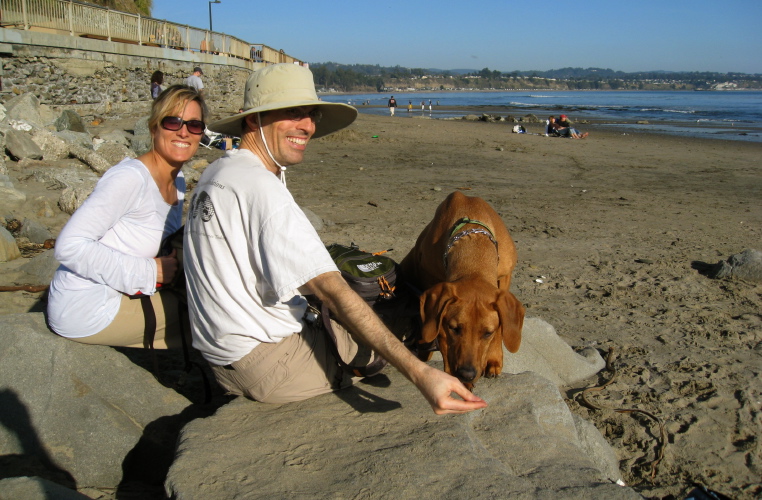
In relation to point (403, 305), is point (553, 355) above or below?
below

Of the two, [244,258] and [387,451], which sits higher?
[244,258]

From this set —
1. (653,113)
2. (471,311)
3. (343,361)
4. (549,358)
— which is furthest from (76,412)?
(653,113)

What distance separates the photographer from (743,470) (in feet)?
12.1

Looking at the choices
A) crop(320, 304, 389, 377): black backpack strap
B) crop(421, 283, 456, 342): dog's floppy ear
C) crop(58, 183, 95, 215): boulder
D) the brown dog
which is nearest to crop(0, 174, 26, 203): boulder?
crop(58, 183, 95, 215): boulder

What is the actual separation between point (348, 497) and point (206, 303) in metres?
1.17

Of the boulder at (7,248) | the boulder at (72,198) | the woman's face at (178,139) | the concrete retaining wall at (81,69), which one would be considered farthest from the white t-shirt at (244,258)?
the concrete retaining wall at (81,69)

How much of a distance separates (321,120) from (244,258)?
1.26 meters

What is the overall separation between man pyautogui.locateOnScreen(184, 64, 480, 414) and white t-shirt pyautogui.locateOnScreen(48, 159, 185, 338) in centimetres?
52

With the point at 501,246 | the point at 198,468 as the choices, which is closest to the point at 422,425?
the point at 198,468

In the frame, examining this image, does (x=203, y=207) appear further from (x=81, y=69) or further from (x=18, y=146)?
(x=81, y=69)

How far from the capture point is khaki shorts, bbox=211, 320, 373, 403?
10.2 feet

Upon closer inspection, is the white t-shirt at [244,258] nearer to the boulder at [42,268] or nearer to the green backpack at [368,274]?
the green backpack at [368,274]

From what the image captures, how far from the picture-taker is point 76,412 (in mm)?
3143

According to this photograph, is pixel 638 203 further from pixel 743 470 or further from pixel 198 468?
pixel 198 468
